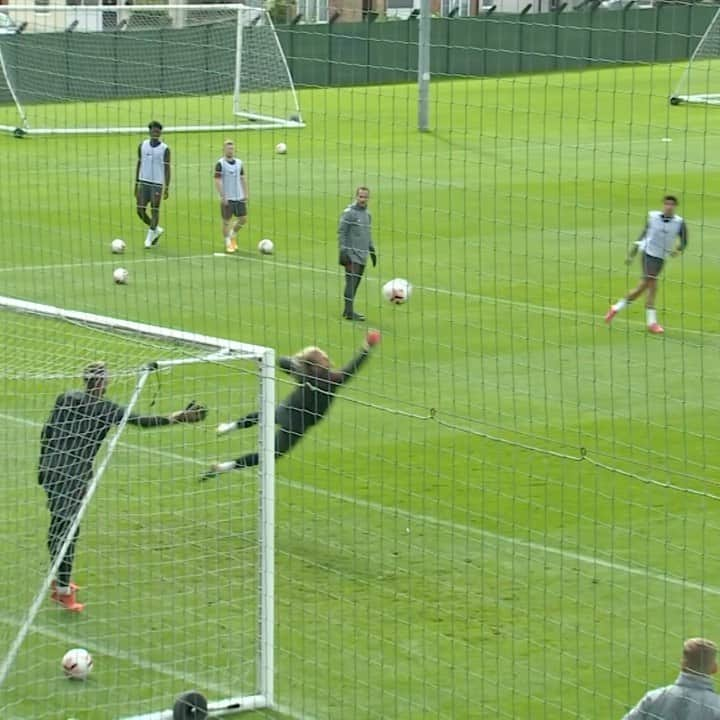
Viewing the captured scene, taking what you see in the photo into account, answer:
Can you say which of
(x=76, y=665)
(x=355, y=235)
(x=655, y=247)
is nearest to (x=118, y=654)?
(x=76, y=665)

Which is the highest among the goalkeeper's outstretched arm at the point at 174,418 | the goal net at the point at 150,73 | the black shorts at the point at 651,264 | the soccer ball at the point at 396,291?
the goal net at the point at 150,73

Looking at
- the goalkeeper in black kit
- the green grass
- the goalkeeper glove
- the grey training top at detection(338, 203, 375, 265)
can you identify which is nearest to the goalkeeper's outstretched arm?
the goalkeeper glove

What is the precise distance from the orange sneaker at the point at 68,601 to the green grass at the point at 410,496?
0.10 metres

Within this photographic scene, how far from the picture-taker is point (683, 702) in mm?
8789

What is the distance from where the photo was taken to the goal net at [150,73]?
3609 centimetres

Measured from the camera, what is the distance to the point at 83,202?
31.6 meters

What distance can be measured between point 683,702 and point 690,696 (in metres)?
0.05

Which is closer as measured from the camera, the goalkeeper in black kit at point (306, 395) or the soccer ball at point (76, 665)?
the soccer ball at point (76, 665)

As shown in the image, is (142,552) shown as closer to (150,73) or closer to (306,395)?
(306,395)

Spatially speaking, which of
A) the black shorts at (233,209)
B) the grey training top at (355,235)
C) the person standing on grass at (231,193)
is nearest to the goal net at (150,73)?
the person standing on grass at (231,193)

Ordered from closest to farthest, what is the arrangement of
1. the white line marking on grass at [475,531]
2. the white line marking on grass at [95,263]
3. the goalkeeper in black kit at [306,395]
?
the white line marking on grass at [475,531] → the goalkeeper in black kit at [306,395] → the white line marking on grass at [95,263]

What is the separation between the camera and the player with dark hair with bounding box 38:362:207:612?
1195 centimetres

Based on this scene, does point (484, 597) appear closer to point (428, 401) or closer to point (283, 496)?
point (283, 496)

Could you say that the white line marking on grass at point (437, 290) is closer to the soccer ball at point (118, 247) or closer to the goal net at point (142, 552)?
the soccer ball at point (118, 247)
